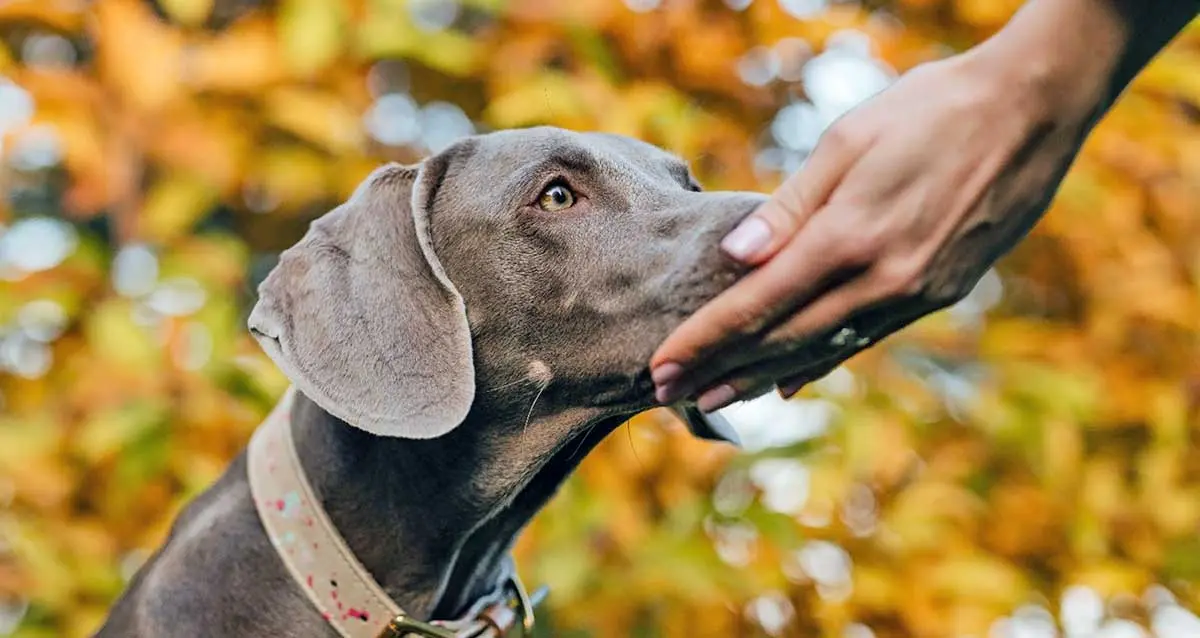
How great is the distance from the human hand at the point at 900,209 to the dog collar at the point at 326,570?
36.8 inches

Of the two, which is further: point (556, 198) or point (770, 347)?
point (556, 198)

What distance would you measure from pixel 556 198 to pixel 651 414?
4.91 ft

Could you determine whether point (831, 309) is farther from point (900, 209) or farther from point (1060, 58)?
point (1060, 58)

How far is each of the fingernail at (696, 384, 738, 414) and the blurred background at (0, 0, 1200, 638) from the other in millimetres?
1625

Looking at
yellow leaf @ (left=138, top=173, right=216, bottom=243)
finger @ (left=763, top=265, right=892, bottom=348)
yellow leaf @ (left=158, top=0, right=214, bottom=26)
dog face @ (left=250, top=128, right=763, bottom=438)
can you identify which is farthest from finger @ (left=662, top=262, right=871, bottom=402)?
yellow leaf @ (left=158, top=0, right=214, bottom=26)

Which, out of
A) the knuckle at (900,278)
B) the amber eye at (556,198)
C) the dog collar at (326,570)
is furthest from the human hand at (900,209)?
the dog collar at (326,570)

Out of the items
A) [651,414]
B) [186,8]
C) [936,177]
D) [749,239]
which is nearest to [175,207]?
[186,8]

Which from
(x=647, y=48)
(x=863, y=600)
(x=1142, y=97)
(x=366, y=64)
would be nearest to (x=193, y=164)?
(x=366, y=64)

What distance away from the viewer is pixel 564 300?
7.85 feet

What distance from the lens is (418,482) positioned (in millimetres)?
2516

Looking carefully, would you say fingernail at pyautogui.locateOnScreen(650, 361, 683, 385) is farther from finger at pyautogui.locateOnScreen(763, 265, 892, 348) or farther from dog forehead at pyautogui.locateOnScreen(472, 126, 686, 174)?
dog forehead at pyautogui.locateOnScreen(472, 126, 686, 174)

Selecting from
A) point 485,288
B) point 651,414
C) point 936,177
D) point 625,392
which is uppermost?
point 936,177

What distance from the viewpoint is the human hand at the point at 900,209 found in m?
1.68

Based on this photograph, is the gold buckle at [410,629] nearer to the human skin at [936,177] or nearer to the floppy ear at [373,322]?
the floppy ear at [373,322]
